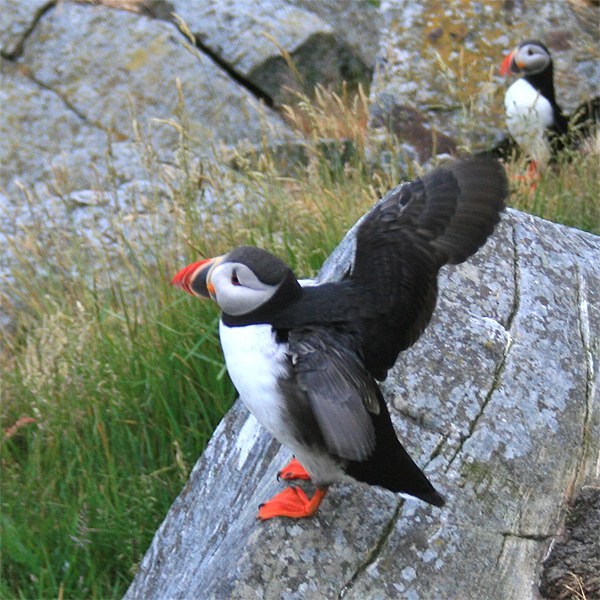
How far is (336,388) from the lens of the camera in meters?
2.31

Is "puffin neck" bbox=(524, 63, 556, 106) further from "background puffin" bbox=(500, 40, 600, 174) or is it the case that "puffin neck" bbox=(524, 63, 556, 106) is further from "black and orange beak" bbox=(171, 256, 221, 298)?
Answer: "black and orange beak" bbox=(171, 256, 221, 298)

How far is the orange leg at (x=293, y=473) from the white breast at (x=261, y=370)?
0.87 ft

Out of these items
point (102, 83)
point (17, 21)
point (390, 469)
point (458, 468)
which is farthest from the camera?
point (17, 21)

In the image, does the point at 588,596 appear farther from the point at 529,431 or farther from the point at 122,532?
the point at 122,532

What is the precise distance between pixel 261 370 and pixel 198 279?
0.35 m

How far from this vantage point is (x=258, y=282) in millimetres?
2461

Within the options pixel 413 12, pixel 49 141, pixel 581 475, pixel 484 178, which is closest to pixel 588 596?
pixel 581 475

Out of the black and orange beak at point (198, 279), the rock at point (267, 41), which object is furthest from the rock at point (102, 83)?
the black and orange beak at point (198, 279)

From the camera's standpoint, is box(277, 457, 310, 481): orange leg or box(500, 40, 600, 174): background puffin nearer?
box(277, 457, 310, 481): orange leg

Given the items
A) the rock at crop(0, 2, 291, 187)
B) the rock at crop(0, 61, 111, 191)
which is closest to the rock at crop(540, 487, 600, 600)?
the rock at crop(0, 2, 291, 187)

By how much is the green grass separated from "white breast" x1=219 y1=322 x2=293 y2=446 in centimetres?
117

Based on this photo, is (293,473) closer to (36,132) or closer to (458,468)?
(458,468)

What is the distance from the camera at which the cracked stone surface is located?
2498 millimetres

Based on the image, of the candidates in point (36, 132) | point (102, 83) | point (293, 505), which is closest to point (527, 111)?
point (102, 83)
